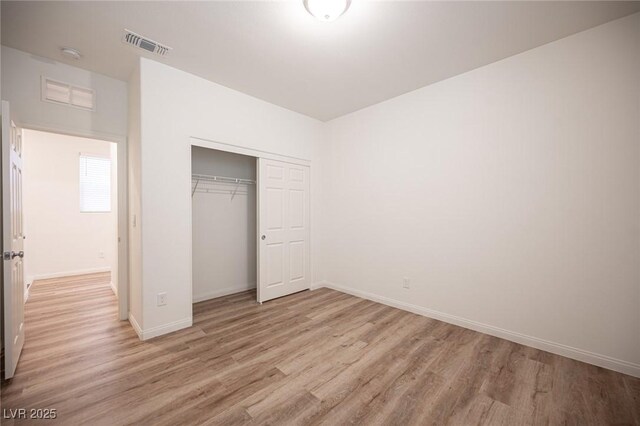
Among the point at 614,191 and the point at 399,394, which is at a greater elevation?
the point at 614,191

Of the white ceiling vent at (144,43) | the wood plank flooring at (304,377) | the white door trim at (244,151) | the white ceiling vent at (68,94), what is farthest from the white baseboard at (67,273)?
the white ceiling vent at (144,43)

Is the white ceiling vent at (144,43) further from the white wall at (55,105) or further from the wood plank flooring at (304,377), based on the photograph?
the wood plank flooring at (304,377)

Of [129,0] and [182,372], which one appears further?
[182,372]

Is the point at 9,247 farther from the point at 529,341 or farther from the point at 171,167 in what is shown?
the point at 529,341

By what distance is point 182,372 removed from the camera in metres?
2.10

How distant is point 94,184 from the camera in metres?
5.54

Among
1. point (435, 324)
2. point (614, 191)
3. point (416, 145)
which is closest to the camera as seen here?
point (614, 191)

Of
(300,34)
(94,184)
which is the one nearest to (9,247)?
(300,34)

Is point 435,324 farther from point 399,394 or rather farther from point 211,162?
point 211,162

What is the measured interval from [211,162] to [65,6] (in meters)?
2.18

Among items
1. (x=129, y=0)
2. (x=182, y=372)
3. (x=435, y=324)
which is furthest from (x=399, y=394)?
(x=129, y=0)

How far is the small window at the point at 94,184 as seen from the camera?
5.40 m

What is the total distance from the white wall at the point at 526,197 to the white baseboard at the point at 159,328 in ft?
8.38

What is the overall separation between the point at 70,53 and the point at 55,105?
22.5 inches
